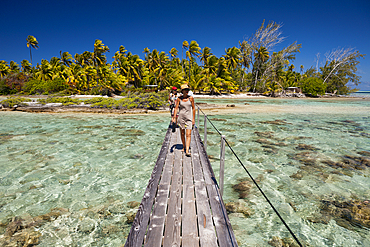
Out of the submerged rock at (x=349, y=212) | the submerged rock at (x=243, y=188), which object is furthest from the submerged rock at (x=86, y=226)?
the submerged rock at (x=349, y=212)

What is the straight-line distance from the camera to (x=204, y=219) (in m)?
2.86

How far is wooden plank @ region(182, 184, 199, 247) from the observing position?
2471 millimetres

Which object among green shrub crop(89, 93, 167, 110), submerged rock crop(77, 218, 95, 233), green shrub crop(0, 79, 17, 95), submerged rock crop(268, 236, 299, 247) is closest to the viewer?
submerged rock crop(268, 236, 299, 247)

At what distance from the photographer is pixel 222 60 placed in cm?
4709

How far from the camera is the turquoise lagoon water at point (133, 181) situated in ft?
13.0

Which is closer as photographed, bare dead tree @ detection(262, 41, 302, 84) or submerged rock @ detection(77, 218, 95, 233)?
submerged rock @ detection(77, 218, 95, 233)

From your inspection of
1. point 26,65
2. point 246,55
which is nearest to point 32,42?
point 26,65

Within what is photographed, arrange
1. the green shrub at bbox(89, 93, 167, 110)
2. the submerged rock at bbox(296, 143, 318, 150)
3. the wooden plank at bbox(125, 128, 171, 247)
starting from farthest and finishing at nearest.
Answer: the green shrub at bbox(89, 93, 167, 110)
the submerged rock at bbox(296, 143, 318, 150)
the wooden plank at bbox(125, 128, 171, 247)

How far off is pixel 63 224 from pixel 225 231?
3520 millimetres

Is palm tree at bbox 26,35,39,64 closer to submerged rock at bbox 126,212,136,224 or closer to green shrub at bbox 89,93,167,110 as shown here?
green shrub at bbox 89,93,167,110

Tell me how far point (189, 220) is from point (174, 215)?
0.25m

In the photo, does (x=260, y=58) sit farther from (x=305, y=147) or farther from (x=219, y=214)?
(x=219, y=214)

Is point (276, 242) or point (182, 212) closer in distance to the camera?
point (182, 212)

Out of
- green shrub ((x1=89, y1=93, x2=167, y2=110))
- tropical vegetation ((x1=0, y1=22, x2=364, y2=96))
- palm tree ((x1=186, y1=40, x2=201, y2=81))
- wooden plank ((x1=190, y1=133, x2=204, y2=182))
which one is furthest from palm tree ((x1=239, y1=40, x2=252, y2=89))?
wooden plank ((x1=190, y1=133, x2=204, y2=182))
